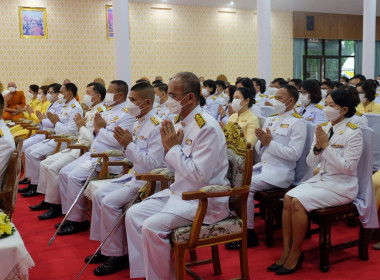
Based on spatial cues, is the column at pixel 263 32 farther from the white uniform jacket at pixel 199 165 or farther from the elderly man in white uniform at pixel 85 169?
the white uniform jacket at pixel 199 165

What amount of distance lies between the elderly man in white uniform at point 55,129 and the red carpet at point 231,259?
→ 154 centimetres

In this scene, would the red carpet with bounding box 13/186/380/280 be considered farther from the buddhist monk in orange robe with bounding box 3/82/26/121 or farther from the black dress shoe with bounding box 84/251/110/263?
the buddhist monk in orange robe with bounding box 3/82/26/121

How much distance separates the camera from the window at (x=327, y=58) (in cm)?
1775

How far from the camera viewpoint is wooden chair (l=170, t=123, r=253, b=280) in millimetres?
2658

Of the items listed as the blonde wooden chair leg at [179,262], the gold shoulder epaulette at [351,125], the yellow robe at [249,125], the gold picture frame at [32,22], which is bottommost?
the blonde wooden chair leg at [179,262]

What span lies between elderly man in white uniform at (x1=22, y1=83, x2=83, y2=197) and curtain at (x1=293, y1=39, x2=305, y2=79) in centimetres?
1280

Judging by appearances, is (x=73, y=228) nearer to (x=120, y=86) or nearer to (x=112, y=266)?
(x=112, y=266)

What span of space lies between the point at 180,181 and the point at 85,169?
1793 millimetres

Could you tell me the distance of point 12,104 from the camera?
9.84m

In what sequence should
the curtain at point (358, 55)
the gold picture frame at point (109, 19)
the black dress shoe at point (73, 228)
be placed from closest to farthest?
the black dress shoe at point (73, 228), the gold picture frame at point (109, 19), the curtain at point (358, 55)

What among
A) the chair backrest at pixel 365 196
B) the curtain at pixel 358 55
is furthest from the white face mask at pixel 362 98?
the curtain at pixel 358 55

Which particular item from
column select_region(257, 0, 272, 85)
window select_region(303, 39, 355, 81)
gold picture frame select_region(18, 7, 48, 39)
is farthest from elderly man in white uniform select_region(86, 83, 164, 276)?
window select_region(303, 39, 355, 81)

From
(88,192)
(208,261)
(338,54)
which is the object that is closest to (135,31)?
(338,54)

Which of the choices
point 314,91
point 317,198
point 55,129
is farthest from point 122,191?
point 314,91
